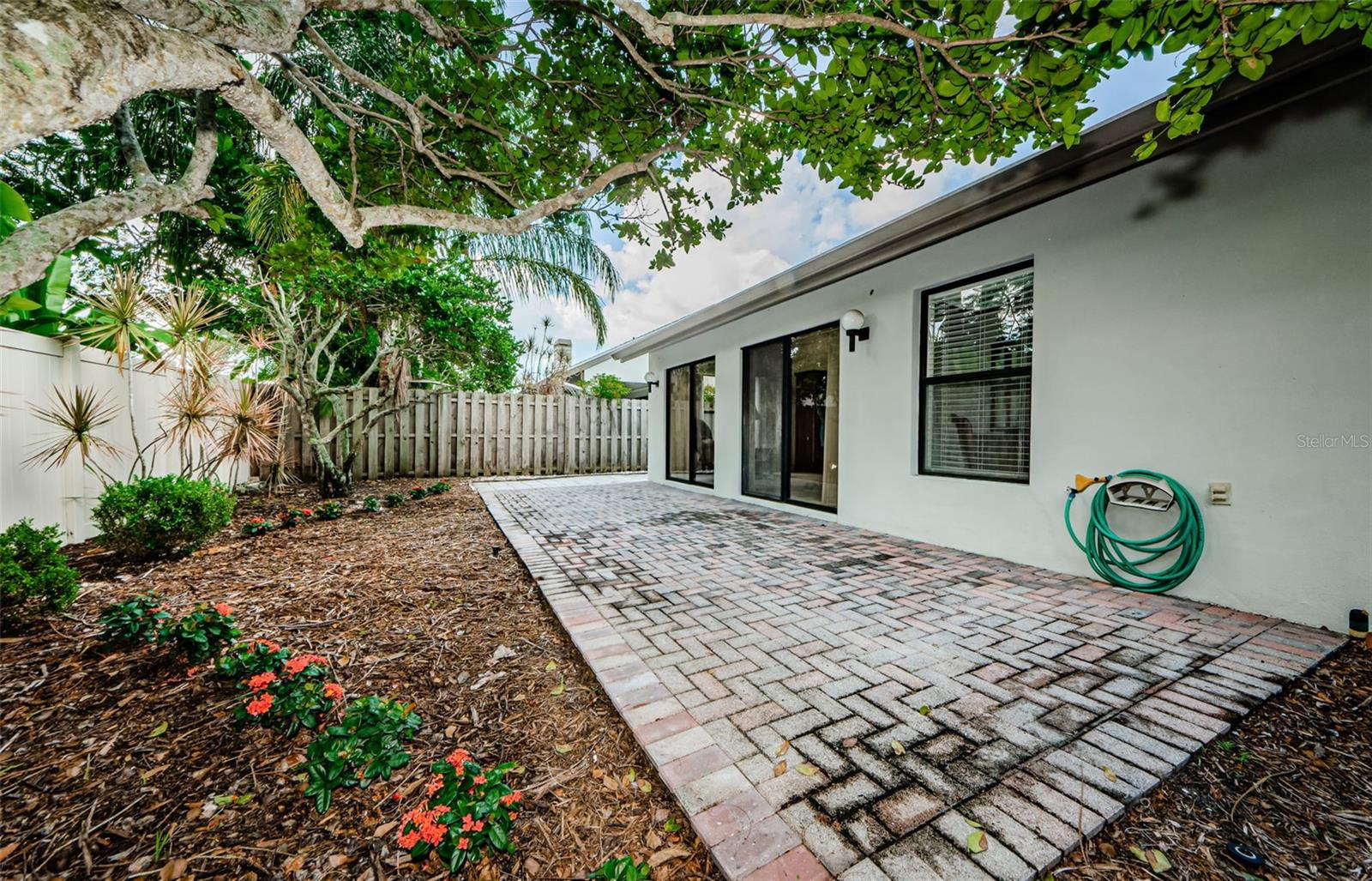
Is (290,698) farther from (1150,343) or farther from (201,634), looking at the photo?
(1150,343)

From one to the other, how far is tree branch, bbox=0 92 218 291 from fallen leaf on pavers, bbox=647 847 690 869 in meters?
2.34

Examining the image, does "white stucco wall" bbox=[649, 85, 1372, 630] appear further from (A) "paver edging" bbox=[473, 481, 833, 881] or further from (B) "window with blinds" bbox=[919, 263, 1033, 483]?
(A) "paver edging" bbox=[473, 481, 833, 881]

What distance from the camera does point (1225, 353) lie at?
281 cm

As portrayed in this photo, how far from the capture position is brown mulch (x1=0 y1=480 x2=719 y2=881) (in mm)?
1265

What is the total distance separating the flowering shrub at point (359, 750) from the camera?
1.47 m

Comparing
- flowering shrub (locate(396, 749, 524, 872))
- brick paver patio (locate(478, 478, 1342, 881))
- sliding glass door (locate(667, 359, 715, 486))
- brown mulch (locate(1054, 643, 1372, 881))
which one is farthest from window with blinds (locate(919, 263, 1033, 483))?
flowering shrub (locate(396, 749, 524, 872))

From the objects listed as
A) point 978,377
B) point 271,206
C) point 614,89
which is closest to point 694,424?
point 978,377

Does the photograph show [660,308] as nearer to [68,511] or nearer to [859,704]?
[68,511]

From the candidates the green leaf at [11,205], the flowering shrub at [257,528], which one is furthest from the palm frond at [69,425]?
the green leaf at [11,205]

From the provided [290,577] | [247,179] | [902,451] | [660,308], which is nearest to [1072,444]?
[902,451]

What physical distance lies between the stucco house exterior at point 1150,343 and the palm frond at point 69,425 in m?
6.04

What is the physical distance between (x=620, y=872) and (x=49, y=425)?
17.4 ft

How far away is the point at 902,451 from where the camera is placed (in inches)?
184

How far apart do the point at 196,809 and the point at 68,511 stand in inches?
168
